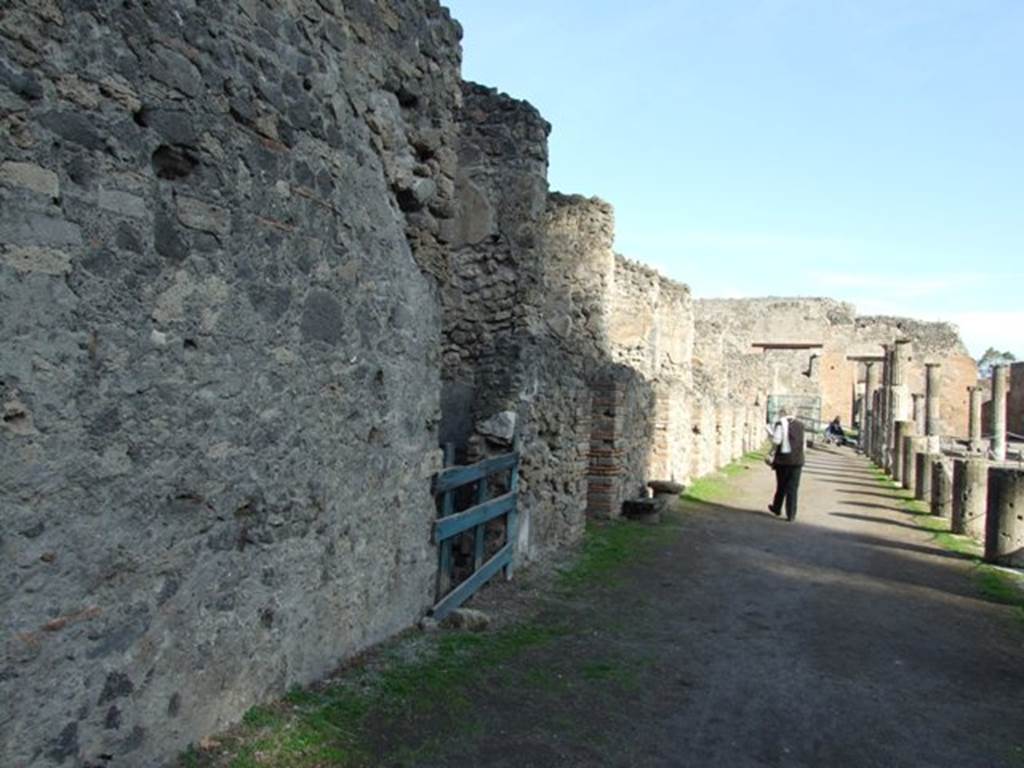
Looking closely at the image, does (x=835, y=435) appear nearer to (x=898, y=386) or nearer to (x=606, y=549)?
(x=898, y=386)

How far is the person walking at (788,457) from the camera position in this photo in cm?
1125

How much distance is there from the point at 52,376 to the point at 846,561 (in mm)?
8093

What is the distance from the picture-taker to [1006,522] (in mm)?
8891

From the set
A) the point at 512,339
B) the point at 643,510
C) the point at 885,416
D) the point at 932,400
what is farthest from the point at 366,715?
the point at 932,400

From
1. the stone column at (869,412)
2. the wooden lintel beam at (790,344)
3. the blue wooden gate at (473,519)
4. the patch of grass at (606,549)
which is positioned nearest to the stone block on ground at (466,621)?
the blue wooden gate at (473,519)

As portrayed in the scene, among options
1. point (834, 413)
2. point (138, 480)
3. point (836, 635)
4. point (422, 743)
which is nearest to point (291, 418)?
point (138, 480)

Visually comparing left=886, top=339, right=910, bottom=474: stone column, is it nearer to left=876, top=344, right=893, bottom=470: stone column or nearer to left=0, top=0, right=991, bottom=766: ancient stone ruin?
left=876, top=344, right=893, bottom=470: stone column

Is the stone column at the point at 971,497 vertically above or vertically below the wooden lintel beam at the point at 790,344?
below

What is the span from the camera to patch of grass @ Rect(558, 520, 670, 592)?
7031 millimetres

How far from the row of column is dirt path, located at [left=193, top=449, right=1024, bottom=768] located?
4.93 feet

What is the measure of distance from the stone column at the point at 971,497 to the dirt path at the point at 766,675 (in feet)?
8.63

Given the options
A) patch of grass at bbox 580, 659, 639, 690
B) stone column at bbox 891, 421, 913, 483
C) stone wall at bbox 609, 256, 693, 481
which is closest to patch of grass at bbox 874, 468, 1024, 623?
patch of grass at bbox 580, 659, 639, 690

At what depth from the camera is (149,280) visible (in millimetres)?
2969

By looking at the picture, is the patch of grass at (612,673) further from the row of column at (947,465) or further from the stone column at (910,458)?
the stone column at (910,458)
